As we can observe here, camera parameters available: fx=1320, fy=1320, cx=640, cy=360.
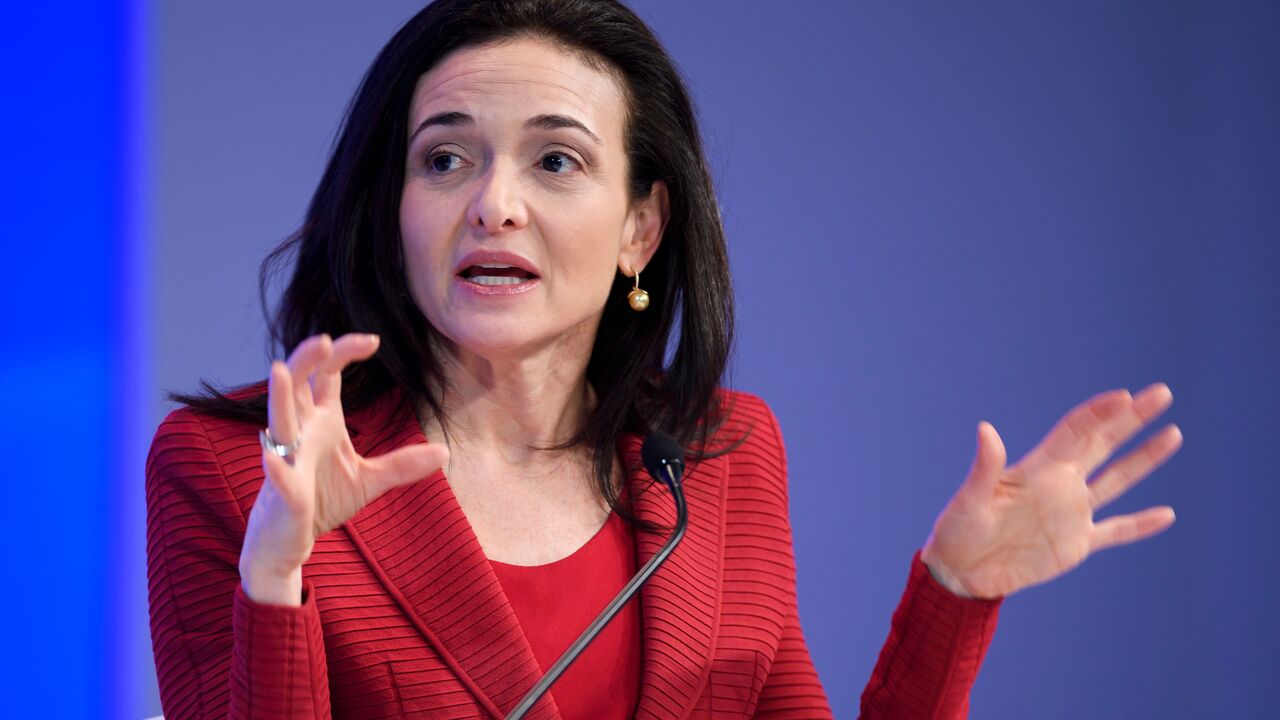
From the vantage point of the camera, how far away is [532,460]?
1.72 m

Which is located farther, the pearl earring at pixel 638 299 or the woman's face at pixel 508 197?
the pearl earring at pixel 638 299

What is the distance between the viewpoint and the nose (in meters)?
1.51

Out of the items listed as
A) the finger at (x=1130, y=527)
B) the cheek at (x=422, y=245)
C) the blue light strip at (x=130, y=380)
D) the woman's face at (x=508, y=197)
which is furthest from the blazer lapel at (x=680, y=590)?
the blue light strip at (x=130, y=380)

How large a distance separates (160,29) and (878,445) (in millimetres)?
1550

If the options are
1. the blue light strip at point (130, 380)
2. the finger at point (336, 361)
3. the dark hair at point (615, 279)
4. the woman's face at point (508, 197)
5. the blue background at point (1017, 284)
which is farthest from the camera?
the blue background at point (1017, 284)

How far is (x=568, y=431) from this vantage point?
1777mm

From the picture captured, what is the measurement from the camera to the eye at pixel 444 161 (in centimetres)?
159

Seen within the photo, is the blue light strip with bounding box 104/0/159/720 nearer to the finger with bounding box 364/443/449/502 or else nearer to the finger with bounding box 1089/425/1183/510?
the finger with bounding box 364/443/449/502

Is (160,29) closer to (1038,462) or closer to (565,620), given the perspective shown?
(565,620)

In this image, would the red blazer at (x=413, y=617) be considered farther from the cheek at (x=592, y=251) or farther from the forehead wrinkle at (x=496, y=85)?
the forehead wrinkle at (x=496, y=85)

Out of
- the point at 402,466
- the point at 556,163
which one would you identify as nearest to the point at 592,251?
the point at 556,163

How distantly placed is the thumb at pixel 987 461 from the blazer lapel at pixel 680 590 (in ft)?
1.35

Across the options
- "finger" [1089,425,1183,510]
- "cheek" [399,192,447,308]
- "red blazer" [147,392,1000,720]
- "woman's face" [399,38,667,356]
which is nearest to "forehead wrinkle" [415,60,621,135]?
"woman's face" [399,38,667,356]

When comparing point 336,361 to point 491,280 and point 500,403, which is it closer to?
point 491,280
